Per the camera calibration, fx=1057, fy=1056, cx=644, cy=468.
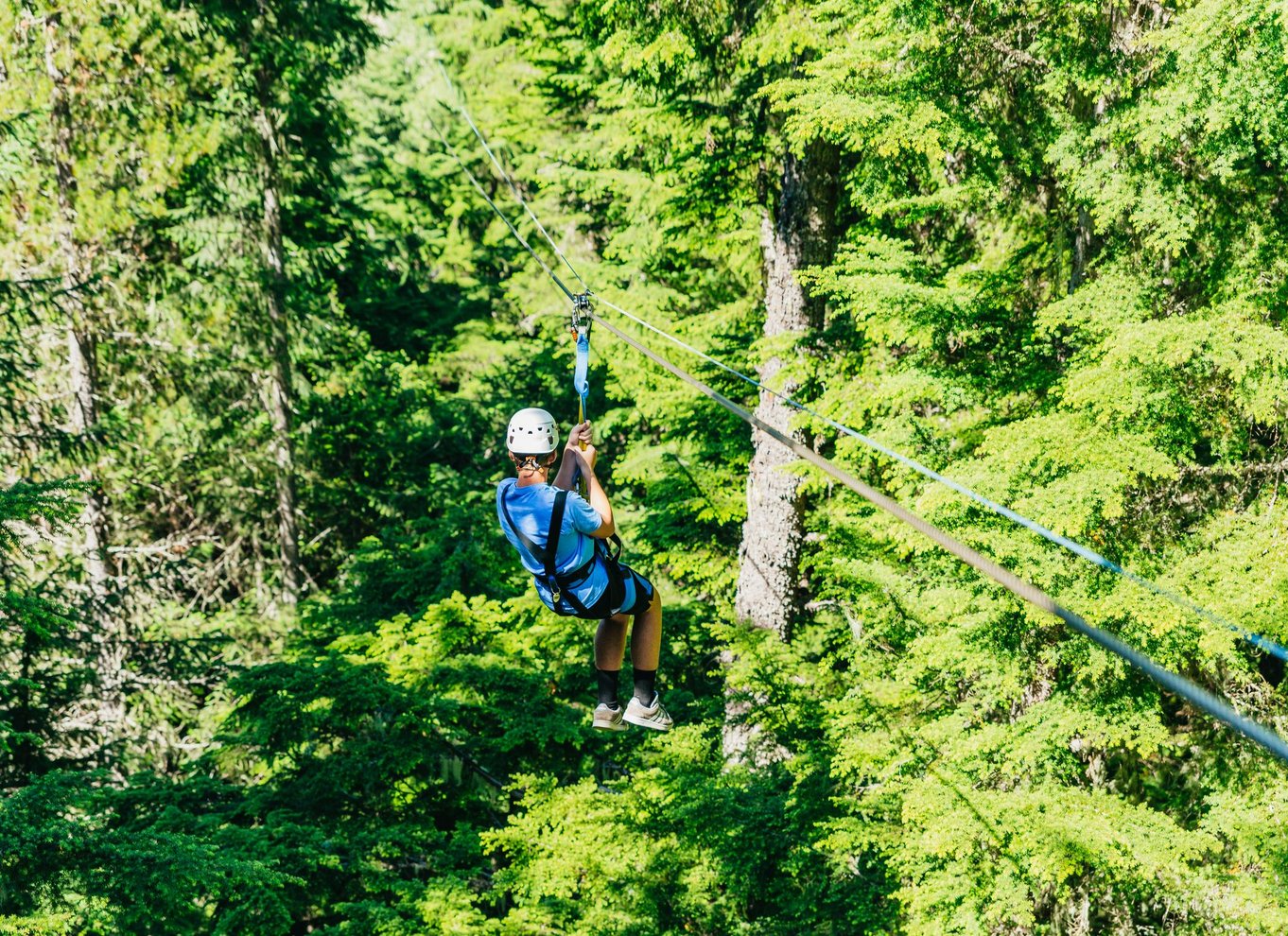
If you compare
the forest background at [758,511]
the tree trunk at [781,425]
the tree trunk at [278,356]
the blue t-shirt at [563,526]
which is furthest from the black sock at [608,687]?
the tree trunk at [278,356]

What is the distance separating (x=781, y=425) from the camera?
31.4 feet

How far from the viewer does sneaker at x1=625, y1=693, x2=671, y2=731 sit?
17.9ft

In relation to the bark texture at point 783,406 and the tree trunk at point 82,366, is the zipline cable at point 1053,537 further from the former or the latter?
the tree trunk at point 82,366

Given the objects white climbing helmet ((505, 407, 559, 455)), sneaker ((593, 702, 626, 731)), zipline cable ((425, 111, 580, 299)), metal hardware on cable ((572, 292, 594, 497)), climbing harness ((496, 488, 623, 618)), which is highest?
zipline cable ((425, 111, 580, 299))

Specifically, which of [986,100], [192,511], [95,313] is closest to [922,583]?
[986,100]

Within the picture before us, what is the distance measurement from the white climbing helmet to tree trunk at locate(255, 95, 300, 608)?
11739mm

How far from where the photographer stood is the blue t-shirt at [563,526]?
480 centimetres

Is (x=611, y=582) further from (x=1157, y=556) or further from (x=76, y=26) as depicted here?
(x=76, y=26)

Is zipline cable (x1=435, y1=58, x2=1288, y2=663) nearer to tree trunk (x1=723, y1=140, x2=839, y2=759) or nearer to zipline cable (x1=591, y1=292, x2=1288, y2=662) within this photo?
zipline cable (x1=591, y1=292, x2=1288, y2=662)

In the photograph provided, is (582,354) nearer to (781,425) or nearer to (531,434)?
(531,434)

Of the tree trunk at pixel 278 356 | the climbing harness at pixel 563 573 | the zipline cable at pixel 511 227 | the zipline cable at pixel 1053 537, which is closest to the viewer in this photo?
the zipline cable at pixel 1053 537

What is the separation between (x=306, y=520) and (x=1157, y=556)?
13.3 meters

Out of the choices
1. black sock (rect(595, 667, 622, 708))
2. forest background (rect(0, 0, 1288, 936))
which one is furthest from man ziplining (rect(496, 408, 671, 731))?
forest background (rect(0, 0, 1288, 936))

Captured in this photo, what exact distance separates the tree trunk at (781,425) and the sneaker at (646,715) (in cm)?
386
